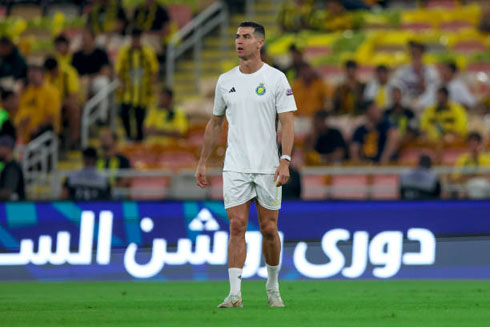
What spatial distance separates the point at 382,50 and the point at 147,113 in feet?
14.9

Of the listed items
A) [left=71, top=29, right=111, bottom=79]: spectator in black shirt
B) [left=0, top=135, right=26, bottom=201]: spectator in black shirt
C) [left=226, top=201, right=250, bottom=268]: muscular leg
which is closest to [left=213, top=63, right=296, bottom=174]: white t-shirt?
[left=226, top=201, right=250, bottom=268]: muscular leg

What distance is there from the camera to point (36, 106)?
738 inches

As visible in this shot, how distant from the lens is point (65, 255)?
45.5 ft

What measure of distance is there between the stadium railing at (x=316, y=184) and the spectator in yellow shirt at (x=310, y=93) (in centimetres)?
268

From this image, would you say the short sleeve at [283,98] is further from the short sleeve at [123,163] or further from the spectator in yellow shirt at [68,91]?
the spectator in yellow shirt at [68,91]

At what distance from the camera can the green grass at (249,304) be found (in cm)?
824

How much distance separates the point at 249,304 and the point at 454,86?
9.45 m

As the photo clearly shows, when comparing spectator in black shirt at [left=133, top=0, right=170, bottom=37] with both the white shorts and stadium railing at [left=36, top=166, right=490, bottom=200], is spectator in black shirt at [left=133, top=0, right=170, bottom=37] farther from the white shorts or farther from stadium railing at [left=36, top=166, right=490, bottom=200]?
the white shorts

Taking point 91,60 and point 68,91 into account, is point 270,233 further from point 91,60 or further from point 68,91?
point 91,60

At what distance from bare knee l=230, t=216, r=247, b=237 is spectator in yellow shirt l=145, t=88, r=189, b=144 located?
971cm

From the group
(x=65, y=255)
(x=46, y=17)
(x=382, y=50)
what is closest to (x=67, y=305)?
(x=65, y=255)

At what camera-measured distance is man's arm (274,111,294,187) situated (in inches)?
354

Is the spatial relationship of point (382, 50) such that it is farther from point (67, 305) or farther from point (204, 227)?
point (67, 305)

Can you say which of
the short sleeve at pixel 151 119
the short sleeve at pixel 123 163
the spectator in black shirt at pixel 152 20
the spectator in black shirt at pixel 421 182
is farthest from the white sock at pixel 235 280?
the spectator in black shirt at pixel 152 20
